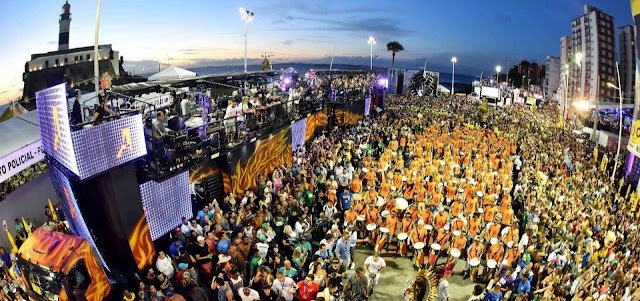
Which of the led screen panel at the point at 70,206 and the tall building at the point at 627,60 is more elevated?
the tall building at the point at 627,60

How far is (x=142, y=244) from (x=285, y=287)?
3919 millimetres

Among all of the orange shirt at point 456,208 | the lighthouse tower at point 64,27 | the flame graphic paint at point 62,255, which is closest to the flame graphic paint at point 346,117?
the orange shirt at point 456,208

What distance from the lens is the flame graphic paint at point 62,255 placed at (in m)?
7.85

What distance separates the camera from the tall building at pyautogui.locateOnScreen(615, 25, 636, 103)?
6906 cm

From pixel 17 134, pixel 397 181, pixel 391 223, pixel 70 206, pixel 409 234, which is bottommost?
pixel 409 234

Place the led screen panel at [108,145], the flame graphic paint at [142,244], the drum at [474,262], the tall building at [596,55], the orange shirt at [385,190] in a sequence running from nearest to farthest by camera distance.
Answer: the led screen panel at [108,145], the flame graphic paint at [142,244], the drum at [474,262], the orange shirt at [385,190], the tall building at [596,55]

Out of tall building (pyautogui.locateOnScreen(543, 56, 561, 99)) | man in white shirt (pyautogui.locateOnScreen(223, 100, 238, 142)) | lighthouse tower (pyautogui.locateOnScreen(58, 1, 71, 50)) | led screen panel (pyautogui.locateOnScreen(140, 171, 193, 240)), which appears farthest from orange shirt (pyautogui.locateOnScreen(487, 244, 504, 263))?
tall building (pyautogui.locateOnScreen(543, 56, 561, 99))

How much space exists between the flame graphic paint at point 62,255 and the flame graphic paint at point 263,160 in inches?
237

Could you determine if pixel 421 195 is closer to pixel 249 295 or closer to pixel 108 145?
pixel 249 295

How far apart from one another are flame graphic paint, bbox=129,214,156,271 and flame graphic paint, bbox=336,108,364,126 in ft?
58.7

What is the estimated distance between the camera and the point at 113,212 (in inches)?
374

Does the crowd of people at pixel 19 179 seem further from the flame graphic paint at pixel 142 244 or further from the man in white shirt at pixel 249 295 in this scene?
the man in white shirt at pixel 249 295

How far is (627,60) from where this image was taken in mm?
69500

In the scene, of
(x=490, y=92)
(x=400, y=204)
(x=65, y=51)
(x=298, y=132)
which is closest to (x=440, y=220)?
(x=400, y=204)
